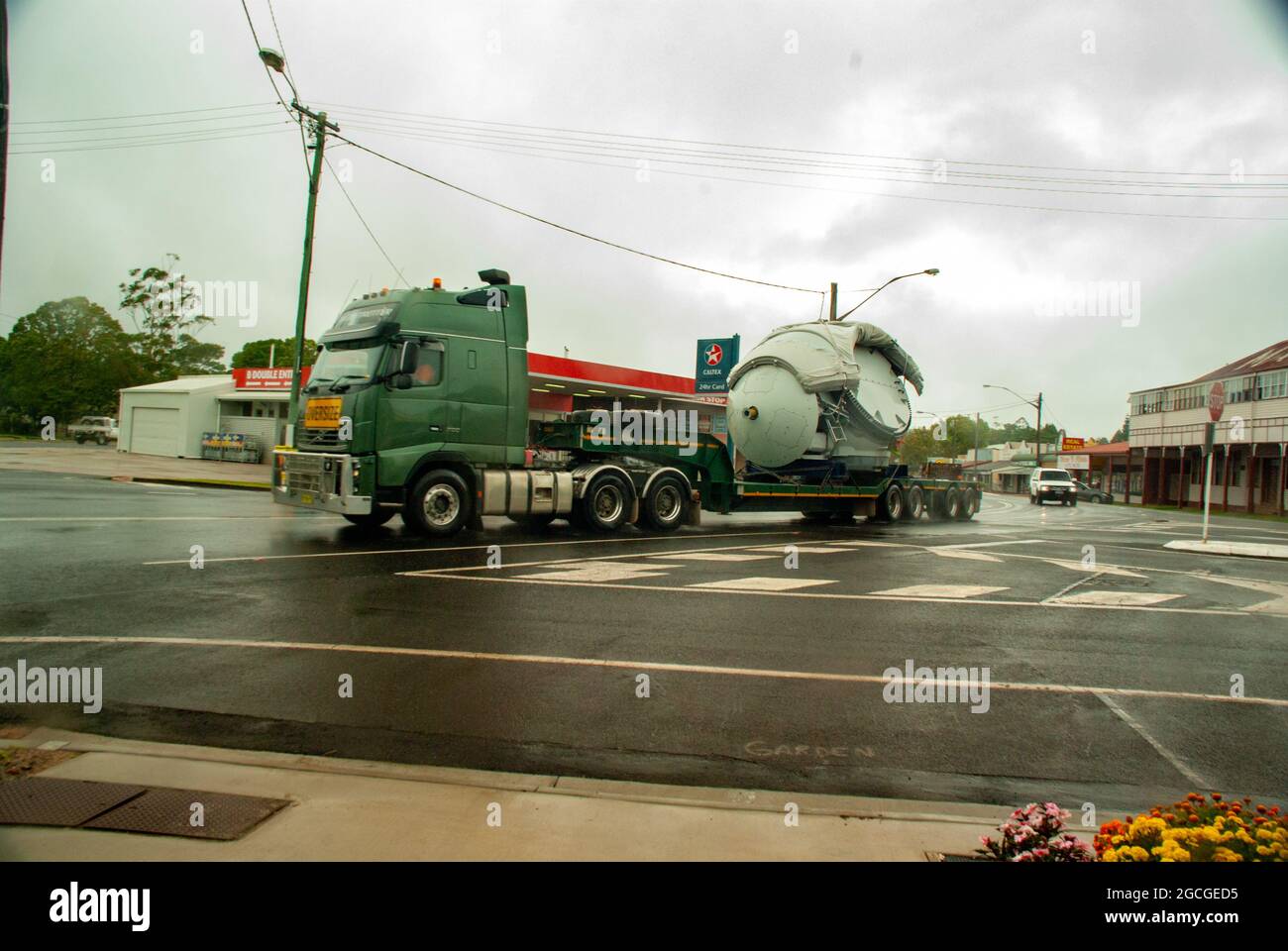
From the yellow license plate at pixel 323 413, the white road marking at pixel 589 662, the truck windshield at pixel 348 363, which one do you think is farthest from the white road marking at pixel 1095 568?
the yellow license plate at pixel 323 413

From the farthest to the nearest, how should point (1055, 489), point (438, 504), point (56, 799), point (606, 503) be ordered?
1. point (1055, 489)
2. point (606, 503)
3. point (438, 504)
4. point (56, 799)

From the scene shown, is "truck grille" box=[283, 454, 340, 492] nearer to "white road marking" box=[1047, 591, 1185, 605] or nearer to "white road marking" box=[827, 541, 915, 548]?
"white road marking" box=[827, 541, 915, 548]

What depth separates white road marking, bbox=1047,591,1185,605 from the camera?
10047 millimetres

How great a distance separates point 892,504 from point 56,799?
20583 millimetres

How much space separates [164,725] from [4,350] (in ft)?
240

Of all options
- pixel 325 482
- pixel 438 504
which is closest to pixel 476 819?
pixel 325 482

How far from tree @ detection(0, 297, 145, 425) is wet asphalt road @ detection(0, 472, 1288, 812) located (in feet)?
191

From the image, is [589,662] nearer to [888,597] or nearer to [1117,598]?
[888,597]

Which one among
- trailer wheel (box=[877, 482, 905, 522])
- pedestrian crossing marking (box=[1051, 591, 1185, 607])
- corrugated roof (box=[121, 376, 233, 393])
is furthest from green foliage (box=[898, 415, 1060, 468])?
corrugated roof (box=[121, 376, 233, 393])

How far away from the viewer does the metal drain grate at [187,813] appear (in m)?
3.46

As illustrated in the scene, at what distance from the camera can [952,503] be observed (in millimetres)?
25000

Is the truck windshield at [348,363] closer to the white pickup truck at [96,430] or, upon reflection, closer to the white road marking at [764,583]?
the white road marking at [764,583]

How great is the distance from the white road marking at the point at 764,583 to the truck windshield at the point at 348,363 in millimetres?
6436
